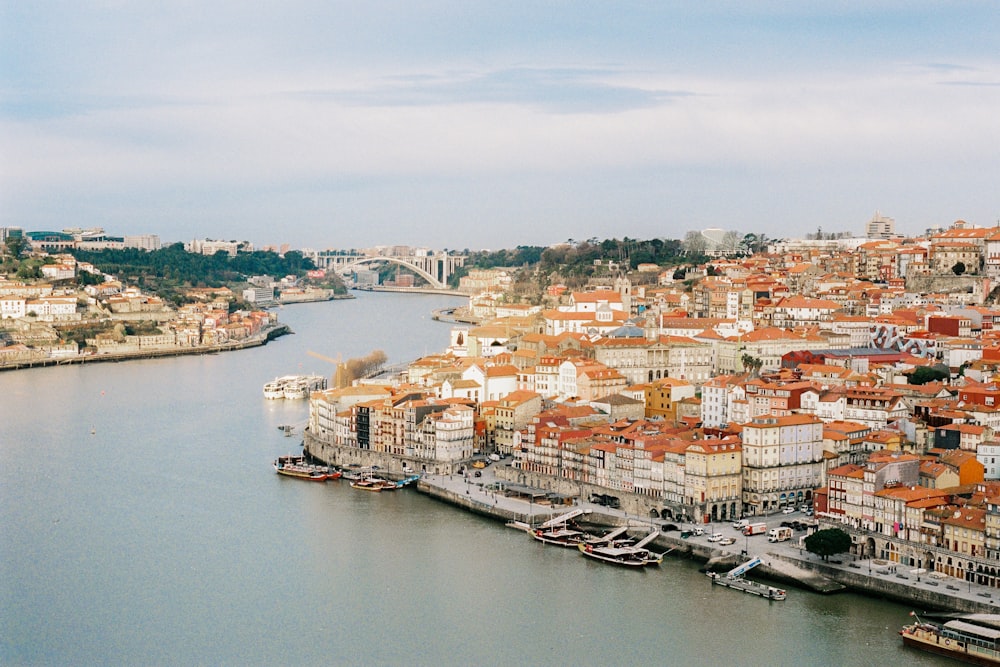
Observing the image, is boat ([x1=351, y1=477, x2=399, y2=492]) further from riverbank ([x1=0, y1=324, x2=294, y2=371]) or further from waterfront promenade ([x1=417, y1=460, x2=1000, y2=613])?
riverbank ([x1=0, y1=324, x2=294, y2=371])

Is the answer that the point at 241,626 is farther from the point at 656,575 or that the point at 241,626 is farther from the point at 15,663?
the point at 656,575

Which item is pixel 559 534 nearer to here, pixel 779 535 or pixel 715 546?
pixel 715 546

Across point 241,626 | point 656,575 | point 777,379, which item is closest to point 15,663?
point 241,626

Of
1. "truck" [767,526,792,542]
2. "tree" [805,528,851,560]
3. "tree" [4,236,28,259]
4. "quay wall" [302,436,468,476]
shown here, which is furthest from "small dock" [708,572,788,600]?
"tree" [4,236,28,259]

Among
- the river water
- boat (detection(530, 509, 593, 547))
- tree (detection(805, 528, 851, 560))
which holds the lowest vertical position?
the river water

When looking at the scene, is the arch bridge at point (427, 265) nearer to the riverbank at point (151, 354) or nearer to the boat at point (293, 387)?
the riverbank at point (151, 354)

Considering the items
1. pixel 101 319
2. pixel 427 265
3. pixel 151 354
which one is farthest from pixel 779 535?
pixel 427 265
